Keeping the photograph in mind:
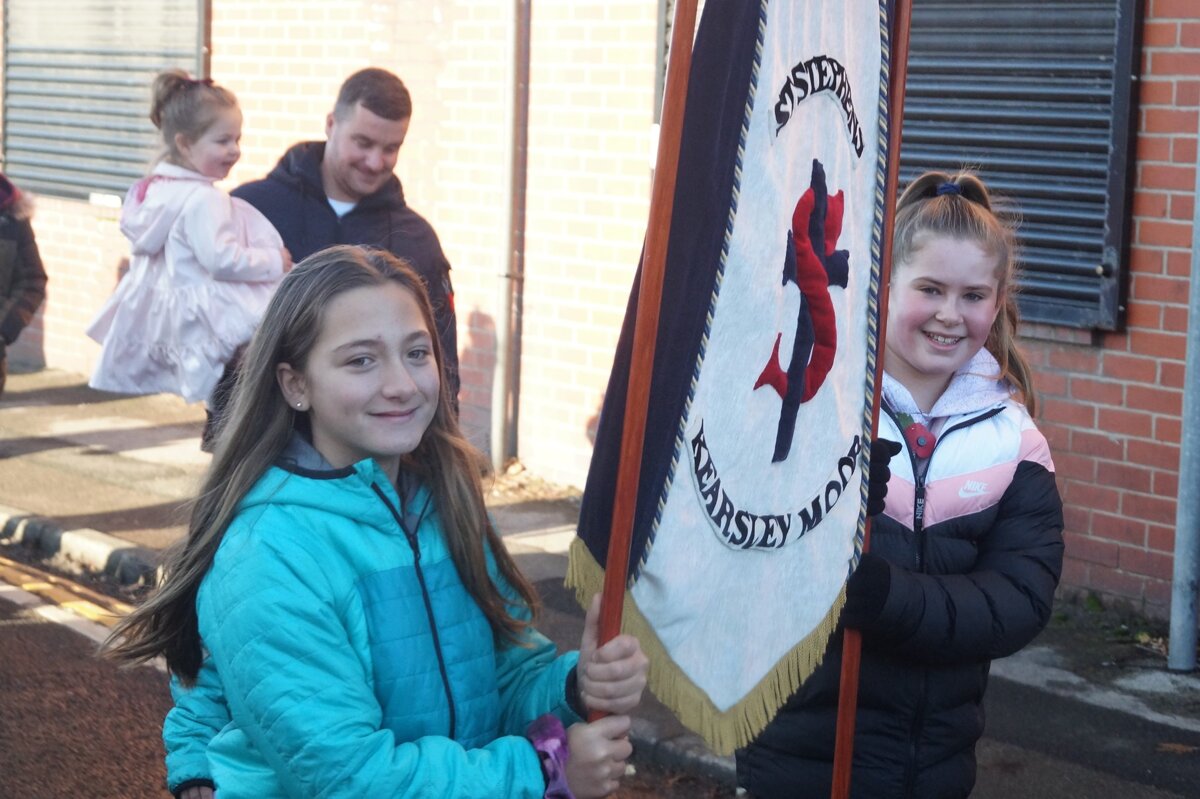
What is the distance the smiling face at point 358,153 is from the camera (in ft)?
19.2

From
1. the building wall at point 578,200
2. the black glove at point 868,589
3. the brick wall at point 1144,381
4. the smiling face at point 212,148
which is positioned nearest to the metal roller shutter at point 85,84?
the building wall at point 578,200

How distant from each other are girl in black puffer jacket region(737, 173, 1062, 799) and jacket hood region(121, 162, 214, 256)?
3970 mm

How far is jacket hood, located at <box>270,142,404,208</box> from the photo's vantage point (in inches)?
234

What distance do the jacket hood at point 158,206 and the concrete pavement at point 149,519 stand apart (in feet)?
3.52

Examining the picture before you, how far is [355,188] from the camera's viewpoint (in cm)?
591

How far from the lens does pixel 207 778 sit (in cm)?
274

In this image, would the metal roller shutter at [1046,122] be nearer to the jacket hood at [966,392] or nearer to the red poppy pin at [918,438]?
the jacket hood at [966,392]

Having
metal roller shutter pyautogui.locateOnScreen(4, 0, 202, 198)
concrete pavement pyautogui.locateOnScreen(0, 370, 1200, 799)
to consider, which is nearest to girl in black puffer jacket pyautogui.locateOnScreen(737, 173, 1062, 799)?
concrete pavement pyautogui.locateOnScreen(0, 370, 1200, 799)

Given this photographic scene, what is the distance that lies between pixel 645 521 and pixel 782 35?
2.71ft

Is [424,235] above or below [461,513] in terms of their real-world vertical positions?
above

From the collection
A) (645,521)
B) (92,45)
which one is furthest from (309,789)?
(92,45)

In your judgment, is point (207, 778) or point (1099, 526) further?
point (1099, 526)

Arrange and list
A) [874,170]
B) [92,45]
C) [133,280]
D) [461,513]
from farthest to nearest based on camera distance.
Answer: [92,45] < [133,280] < [874,170] < [461,513]

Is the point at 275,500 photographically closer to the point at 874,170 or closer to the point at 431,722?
the point at 431,722
